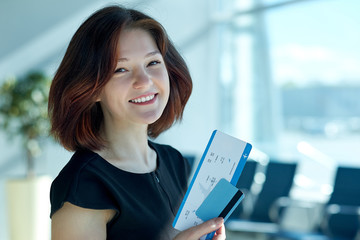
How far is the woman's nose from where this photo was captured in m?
1.28

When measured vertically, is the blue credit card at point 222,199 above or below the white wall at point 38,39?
below

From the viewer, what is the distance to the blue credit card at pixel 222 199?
4.04ft

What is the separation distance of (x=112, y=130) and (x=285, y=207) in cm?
396

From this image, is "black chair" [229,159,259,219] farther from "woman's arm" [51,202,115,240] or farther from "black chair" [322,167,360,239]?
"woman's arm" [51,202,115,240]

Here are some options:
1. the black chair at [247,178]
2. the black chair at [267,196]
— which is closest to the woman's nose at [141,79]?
the black chair at [267,196]

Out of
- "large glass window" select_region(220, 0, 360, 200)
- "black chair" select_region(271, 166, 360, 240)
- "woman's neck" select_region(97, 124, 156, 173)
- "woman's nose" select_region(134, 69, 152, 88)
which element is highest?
"large glass window" select_region(220, 0, 360, 200)

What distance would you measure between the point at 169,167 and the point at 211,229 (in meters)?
0.39

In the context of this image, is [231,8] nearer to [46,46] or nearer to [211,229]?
[46,46]

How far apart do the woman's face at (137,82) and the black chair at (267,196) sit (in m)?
4.15

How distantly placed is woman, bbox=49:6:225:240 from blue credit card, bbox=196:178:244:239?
1.4 inches

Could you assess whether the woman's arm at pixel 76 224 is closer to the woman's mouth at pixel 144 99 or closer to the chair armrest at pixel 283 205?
the woman's mouth at pixel 144 99

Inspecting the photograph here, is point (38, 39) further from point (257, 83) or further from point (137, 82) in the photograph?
point (137, 82)

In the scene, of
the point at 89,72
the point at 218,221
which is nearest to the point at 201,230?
the point at 218,221

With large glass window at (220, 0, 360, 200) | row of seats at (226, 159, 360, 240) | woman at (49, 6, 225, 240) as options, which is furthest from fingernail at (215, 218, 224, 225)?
large glass window at (220, 0, 360, 200)
